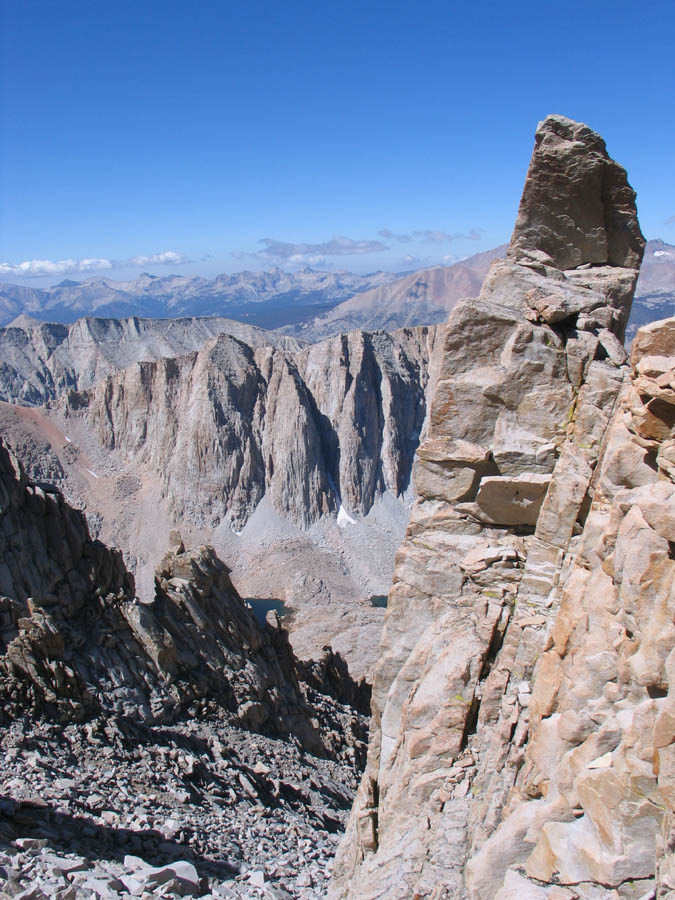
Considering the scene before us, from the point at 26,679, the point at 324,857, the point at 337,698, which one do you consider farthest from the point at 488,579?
the point at 337,698

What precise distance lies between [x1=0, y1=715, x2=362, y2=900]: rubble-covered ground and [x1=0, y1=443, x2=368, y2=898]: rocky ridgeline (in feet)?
0.22

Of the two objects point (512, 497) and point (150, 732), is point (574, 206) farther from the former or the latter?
point (150, 732)

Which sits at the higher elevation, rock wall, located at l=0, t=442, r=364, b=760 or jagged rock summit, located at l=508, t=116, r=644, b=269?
jagged rock summit, located at l=508, t=116, r=644, b=269

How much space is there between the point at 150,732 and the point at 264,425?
319 feet

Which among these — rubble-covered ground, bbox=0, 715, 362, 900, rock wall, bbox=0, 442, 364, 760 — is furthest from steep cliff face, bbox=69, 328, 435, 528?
rubble-covered ground, bbox=0, 715, 362, 900

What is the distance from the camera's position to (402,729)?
1539 cm

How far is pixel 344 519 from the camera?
12044 centimetres

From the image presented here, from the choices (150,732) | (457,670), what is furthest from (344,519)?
(457,670)

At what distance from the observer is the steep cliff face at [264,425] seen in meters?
120

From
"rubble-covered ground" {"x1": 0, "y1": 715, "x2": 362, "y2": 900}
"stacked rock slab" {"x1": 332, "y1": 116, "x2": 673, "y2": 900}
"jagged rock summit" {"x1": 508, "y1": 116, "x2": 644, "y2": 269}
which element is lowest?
"rubble-covered ground" {"x1": 0, "y1": 715, "x2": 362, "y2": 900}

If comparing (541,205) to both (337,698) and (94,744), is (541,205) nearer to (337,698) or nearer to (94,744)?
(94,744)

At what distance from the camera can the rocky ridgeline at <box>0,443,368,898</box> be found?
59.5 feet

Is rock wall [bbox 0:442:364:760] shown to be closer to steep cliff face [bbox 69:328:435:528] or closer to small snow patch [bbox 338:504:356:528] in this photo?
small snow patch [bbox 338:504:356:528]

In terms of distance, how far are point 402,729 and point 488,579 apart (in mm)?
4267
